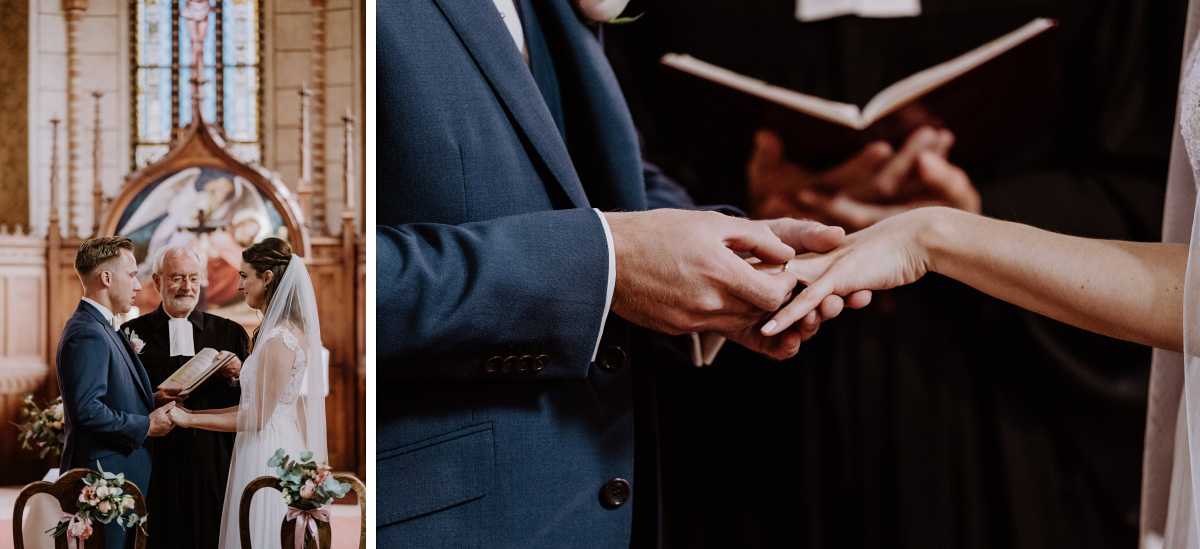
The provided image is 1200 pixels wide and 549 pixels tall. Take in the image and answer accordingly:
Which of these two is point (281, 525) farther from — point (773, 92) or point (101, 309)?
point (773, 92)

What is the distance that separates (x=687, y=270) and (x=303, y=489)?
2.24 ft

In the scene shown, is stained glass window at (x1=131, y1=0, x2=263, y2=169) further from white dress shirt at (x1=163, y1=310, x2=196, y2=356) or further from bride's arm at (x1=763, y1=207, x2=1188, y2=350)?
bride's arm at (x1=763, y1=207, x2=1188, y2=350)

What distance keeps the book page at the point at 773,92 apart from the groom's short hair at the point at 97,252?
90 centimetres

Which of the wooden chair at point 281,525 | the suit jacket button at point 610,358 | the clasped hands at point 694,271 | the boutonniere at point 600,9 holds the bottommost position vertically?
the wooden chair at point 281,525

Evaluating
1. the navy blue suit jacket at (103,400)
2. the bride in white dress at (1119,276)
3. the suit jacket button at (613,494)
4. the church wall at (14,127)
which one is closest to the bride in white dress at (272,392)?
the navy blue suit jacket at (103,400)

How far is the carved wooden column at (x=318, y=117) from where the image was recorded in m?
1.12

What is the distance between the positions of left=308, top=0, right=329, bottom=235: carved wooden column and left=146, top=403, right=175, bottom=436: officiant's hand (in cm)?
34

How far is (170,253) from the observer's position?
3.62 feet

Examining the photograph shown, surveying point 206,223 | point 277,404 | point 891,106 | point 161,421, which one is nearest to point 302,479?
point 277,404

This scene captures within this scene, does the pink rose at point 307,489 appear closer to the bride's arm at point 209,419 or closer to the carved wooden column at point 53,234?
the bride's arm at point 209,419

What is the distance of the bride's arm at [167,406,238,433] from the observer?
1083mm

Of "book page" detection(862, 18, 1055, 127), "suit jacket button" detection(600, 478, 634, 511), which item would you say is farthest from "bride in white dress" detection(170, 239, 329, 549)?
"book page" detection(862, 18, 1055, 127)

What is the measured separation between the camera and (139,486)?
1.08 m

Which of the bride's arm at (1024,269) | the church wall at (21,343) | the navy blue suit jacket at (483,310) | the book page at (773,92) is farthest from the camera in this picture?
the book page at (773,92)
